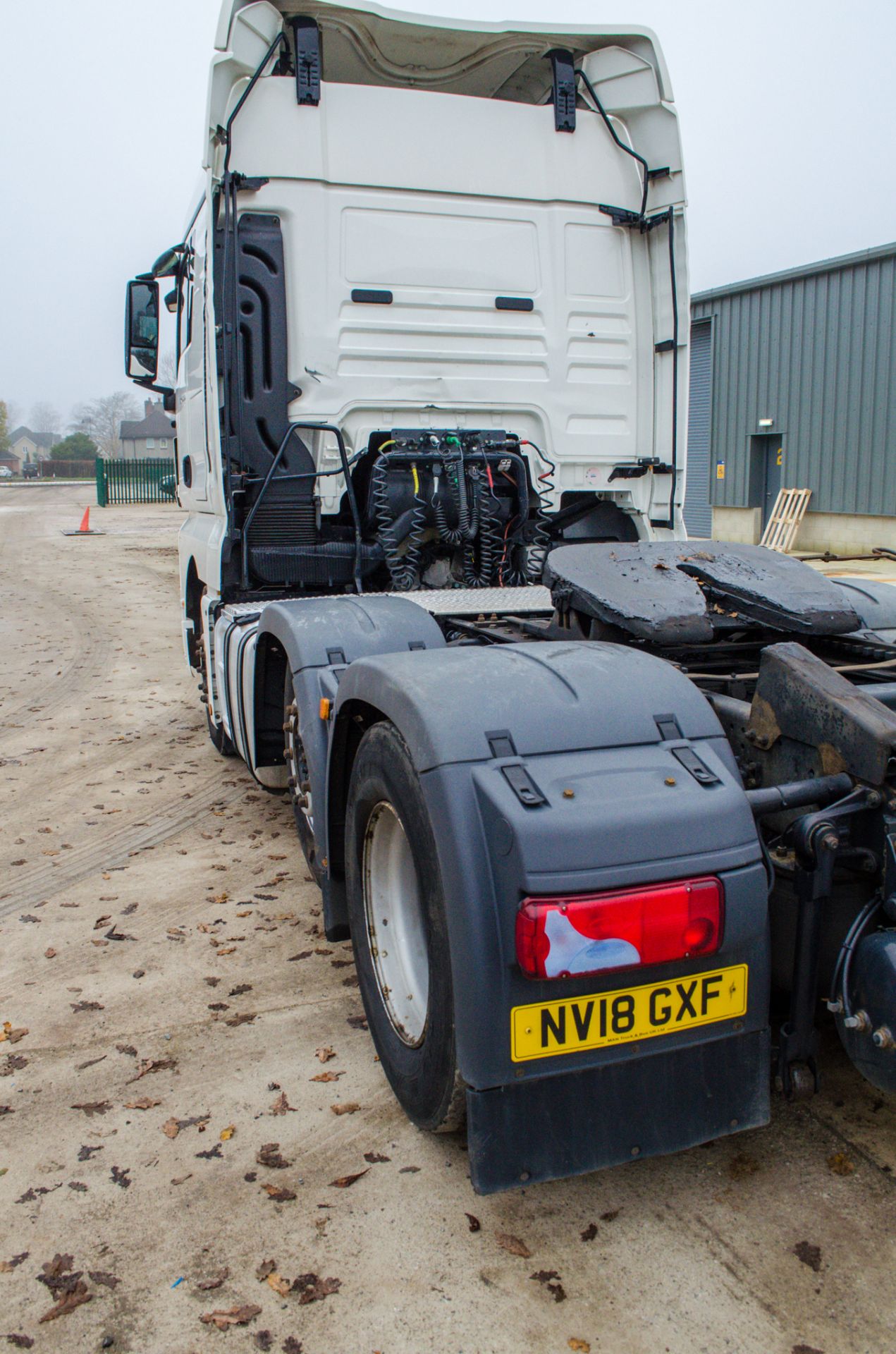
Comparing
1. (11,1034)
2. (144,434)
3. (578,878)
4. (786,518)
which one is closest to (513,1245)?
(578,878)

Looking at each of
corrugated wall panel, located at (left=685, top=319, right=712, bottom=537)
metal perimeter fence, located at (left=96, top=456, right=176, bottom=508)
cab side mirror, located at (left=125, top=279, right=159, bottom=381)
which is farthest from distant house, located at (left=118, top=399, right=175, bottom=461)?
cab side mirror, located at (left=125, top=279, right=159, bottom=381)

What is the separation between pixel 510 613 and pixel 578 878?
8.73ft

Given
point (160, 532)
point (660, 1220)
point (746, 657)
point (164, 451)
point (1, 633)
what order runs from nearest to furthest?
point (660, 1220)
point (746, 657)
point (1, 633)
point (160, 532)
point (164, 451)

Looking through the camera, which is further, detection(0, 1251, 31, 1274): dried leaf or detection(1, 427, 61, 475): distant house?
detection(1, 427, 61, 475): distant house

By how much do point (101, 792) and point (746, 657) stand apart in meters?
4.02

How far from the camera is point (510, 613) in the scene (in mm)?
4645

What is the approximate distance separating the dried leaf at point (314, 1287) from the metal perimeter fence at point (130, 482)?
3989 centimetres

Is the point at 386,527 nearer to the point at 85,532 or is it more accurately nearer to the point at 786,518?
the point at 786,518

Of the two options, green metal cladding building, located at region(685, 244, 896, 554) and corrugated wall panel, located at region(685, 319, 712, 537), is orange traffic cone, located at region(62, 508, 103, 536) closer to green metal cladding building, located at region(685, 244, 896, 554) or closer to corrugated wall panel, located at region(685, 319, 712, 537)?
corrugated wall panel, located at region(685, 319, 712, 537)

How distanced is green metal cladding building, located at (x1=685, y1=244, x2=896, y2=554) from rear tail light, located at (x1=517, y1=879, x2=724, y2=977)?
16113 mm

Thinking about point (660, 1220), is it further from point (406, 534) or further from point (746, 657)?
point (406, 534)

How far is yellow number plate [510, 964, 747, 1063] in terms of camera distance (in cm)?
213

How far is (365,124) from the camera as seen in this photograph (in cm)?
529

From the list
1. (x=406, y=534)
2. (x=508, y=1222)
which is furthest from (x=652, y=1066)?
(x=406, y=534)
